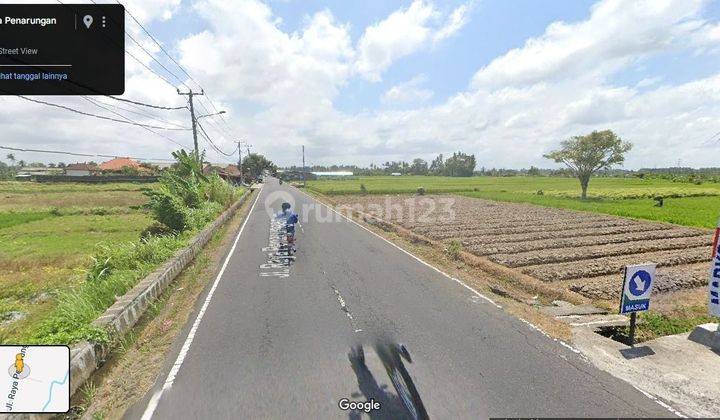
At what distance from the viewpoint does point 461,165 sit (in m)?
152

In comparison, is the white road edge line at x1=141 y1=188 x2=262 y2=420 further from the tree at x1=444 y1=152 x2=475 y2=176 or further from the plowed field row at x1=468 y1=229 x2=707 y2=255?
the tree at x1=444 y1=152 x2=475 y2=176

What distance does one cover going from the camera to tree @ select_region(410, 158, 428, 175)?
18438cm

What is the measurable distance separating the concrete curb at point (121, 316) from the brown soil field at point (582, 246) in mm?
10906

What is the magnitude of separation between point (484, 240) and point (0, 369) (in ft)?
53.4

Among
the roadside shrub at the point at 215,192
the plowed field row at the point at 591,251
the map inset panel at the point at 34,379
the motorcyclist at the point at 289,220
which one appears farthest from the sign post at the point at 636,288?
the roadside shrub at the point at 215,192

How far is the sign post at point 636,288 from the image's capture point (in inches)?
234

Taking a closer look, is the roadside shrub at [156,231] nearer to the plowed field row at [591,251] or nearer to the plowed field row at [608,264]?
the plowed field row at [591,251]

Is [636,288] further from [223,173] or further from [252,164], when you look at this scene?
[252,164]

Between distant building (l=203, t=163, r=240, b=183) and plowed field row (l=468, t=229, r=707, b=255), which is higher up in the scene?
distant building (l=203, t=163, r=240, b=183)

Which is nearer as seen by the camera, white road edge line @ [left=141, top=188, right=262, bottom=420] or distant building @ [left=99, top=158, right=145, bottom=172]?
white road edge line @ [left=141, top=188, right=262, bottom=420]

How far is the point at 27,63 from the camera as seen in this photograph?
8453 mm

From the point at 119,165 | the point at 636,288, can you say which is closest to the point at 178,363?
the point at 636,288

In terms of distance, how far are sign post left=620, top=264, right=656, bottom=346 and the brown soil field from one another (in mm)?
3158

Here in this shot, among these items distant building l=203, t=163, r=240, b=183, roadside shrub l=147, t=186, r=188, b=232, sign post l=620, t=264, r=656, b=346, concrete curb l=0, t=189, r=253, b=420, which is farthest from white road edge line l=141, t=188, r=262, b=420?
distant building l=203, t=163, r=240, b=183
